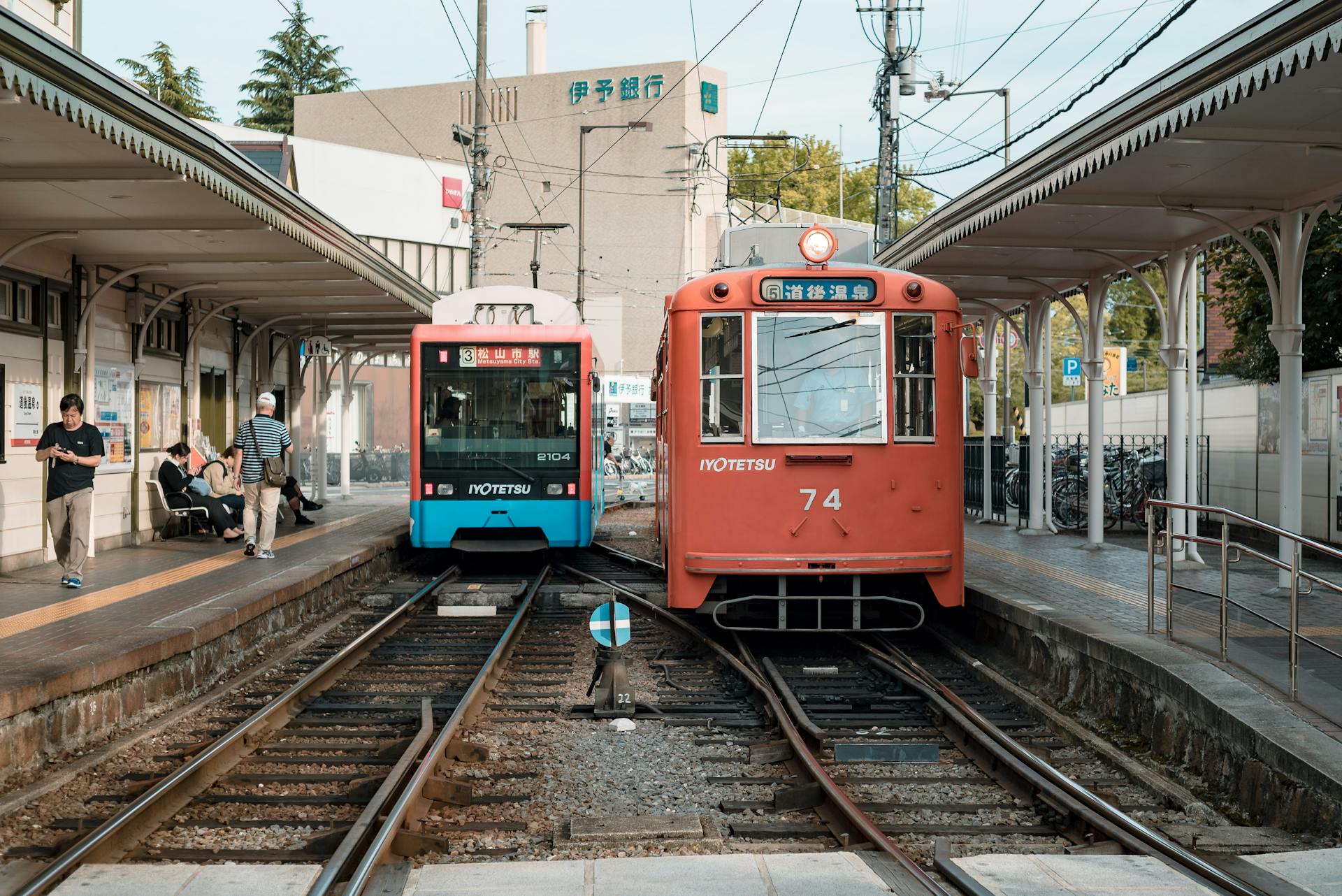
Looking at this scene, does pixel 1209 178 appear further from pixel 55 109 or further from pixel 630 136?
pixel 630 136

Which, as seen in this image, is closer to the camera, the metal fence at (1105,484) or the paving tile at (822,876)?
the paving tile at (822,876)

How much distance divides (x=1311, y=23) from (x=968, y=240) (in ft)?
21.8

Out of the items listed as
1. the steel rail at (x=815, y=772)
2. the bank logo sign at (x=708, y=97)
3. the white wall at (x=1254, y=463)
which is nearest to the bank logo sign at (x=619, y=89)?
the bank logo sign at (x=708, y=97)

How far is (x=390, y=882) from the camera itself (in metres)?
4.93

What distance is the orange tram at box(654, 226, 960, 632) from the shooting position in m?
9.86

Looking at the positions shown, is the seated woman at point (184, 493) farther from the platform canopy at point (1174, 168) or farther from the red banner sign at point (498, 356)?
the platform canopy at point (1174, 168)

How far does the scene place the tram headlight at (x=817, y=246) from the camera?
9.99 meters

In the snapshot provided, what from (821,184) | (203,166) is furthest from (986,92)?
(821,184)

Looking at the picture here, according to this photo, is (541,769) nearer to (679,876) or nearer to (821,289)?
(679,876)

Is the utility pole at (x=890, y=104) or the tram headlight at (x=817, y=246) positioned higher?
the utility pole at (x=890, y=104)

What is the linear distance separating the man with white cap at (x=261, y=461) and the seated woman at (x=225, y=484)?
273cm

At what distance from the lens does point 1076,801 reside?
604cm

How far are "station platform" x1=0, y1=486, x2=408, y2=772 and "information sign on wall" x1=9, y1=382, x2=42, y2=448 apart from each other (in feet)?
4.35

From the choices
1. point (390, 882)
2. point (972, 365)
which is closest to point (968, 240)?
point (972, 365)
